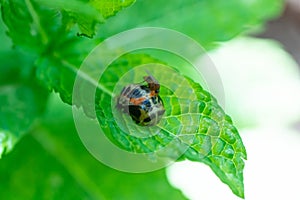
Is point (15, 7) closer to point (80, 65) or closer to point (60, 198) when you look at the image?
point (80, 65)

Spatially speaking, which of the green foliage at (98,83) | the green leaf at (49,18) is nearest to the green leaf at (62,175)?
the green foliage at (98,83)

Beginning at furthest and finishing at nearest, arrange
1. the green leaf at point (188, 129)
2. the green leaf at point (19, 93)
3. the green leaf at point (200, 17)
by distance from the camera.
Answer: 1. the green leaf at point (200, 17)
2. the green leaf at point (19, 93)
3. the green leaf at point (188, 129)

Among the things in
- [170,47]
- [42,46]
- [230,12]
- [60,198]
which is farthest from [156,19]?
[60,198]

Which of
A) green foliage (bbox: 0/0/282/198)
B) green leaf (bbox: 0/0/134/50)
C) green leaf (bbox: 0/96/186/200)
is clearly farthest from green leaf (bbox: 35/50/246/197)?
green leaf (bbox: 0/96/186/200)

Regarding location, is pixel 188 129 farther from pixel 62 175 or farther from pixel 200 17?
pixel 200 17

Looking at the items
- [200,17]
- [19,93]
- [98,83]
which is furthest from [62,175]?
[200,17]

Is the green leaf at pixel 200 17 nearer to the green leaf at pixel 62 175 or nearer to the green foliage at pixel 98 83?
the green foliage at pixel 98 83
